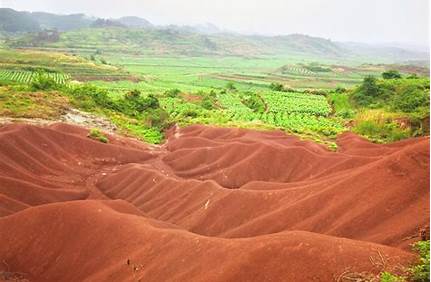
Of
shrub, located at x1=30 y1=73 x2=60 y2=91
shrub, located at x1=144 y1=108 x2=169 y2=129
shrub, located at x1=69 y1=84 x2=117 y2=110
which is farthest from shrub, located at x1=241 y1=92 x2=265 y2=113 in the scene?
shrub, located at x1=30 y1=73 x2=60 y2=91

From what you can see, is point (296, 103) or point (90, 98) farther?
point (296, 103)

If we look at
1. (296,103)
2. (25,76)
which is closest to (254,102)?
(296,103)

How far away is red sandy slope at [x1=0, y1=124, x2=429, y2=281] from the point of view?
13.5 meters

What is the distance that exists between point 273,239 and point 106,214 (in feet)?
29.0

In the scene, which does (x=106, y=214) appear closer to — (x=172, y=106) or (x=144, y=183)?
(x=144, y=183)

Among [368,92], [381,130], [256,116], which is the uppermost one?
[368,92]

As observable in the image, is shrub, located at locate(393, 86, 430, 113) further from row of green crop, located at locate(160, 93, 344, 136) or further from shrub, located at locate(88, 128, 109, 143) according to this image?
shrub, located at locate(88, 128, 109, 143)

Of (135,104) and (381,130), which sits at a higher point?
(381,130)

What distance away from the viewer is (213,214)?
2314cm

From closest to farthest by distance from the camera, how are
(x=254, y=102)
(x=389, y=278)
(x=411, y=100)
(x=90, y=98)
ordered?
1. (x=389, y=278)
2. (x=90, y=98)
3. (x=411, y=100)
4. (x=254, y=102)

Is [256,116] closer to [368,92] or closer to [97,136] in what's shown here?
[368,92]

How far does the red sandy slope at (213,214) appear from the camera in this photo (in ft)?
44.2

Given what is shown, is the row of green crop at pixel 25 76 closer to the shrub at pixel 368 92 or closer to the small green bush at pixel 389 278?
the shrub at pixel 368 92

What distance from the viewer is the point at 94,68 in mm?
103375
